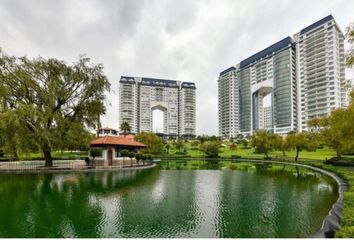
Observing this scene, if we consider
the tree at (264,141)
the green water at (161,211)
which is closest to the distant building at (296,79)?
the tree at (264,141)

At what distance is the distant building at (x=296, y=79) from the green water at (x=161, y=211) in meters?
73.3

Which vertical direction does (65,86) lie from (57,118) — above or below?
above

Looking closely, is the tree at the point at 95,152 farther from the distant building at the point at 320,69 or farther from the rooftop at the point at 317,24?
the rooftop at the point at 317,24

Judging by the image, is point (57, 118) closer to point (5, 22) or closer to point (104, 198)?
point (5, 22)

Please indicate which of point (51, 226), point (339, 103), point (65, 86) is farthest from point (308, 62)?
point (51, 226)

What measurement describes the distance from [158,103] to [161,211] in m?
136

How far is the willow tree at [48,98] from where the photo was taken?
24.9 metres

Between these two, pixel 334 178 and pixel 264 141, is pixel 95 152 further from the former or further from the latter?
pixel 264 141

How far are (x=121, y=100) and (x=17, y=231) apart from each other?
439 ft

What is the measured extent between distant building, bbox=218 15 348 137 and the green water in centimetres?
7334

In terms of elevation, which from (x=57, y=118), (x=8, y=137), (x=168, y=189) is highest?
(x=57, y=118)

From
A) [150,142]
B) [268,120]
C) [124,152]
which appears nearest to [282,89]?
[268,120]

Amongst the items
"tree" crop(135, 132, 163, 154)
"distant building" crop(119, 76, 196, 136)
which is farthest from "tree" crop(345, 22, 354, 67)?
"distant building" crop(119, 76, 196, 136)

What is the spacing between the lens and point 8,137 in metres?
24.5
